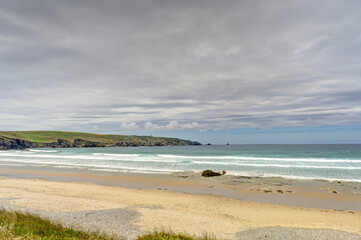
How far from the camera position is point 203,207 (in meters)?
13.5

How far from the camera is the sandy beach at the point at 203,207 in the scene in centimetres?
983

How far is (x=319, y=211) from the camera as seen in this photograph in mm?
12781

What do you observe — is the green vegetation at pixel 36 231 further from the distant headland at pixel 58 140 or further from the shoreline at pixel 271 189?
the distant headland at pixel 58 140

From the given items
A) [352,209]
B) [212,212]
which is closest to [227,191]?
[212,212]

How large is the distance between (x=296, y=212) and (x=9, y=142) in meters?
141

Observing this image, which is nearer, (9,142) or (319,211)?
(319,211)

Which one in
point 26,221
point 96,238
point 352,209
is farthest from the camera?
point 352,209

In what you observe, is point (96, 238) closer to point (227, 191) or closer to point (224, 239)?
point (224, 239)

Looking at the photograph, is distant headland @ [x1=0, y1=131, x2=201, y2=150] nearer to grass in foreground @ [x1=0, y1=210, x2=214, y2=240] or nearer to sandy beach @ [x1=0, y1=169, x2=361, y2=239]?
sandy beach @ [x1=0, y1=169, x2=361, y2=239]

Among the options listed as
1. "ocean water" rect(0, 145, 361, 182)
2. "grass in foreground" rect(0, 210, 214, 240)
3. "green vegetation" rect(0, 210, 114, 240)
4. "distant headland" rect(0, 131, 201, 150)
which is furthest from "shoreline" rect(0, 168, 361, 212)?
"distant headland" rect(0, 131, 201, 150)

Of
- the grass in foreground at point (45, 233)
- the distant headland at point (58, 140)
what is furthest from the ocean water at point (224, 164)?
the distant headland at point (58, 140)

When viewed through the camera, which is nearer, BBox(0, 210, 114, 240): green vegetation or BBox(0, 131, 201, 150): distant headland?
BBox(0, 210, 114, 240): green vegetation

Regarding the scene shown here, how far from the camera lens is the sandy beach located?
32.2 ft

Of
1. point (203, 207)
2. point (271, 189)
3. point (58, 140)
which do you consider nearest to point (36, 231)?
point (203, 207)
